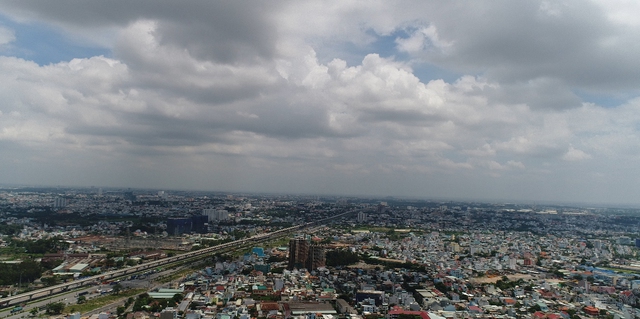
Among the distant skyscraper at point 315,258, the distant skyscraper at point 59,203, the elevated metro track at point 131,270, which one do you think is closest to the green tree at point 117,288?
the elevated metro track at point 131,270

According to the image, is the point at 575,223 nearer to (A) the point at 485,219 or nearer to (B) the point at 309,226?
(A) the point at 485,219

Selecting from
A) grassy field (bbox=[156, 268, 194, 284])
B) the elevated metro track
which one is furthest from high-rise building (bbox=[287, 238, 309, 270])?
the elevated metro track

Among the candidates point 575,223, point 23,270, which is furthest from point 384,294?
point 575,223

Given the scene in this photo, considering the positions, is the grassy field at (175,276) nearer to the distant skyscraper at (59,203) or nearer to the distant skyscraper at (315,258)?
the distant skyscraper at (315,258)

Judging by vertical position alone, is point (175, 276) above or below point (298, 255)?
below

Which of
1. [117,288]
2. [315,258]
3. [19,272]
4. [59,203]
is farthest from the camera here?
[59,203]

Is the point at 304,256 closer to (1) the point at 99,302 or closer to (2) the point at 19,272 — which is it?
(1) the point at 99,302


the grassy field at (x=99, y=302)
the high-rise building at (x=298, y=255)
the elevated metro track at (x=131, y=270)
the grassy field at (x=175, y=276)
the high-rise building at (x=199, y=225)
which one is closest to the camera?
the grassy field at (x=99, y=302)

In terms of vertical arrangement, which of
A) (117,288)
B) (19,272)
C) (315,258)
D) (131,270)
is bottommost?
(131,270)

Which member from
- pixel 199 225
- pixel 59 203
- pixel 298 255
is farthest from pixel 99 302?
pixel 59 203
